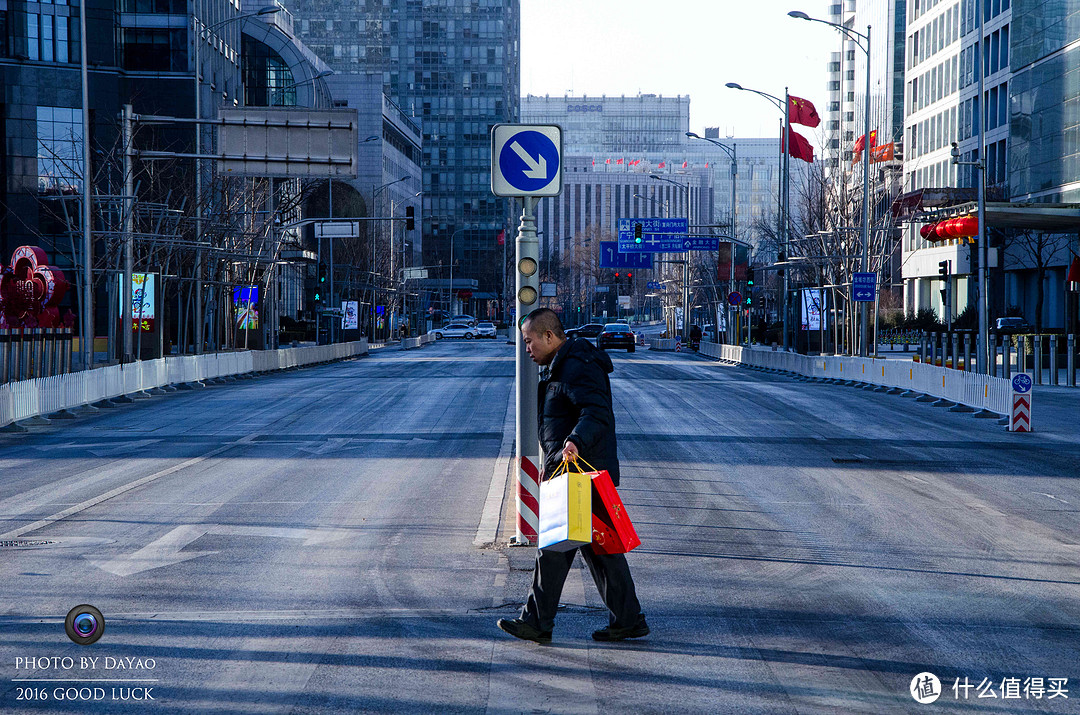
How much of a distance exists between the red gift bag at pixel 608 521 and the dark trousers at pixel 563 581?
0.11m

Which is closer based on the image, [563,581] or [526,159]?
[563,581]

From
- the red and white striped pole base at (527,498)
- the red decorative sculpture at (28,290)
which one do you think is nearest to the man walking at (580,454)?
the red and white striped pole base at (527,498)

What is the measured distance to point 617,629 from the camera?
263 inches

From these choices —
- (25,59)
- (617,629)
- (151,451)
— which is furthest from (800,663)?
(25,59)

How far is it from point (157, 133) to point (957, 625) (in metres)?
58.5

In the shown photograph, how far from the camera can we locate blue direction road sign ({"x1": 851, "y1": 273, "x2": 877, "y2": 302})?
123ft

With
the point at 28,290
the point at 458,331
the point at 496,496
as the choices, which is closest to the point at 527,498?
the point at 496,496

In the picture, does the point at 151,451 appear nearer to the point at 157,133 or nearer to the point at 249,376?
the point at 249,376

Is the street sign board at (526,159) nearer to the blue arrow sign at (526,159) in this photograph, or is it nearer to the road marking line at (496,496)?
the blue arrow sign at (526,159)

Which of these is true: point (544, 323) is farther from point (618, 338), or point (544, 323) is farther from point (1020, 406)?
point (618, 338)

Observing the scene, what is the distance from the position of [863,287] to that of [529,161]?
2993cm

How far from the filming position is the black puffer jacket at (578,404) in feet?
21.5

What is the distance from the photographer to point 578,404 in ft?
21.6

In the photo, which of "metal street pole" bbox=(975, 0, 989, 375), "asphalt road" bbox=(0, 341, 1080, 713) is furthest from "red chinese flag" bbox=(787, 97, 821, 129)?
"asphalt road" bbox=(0, 341, 1080, 713)
